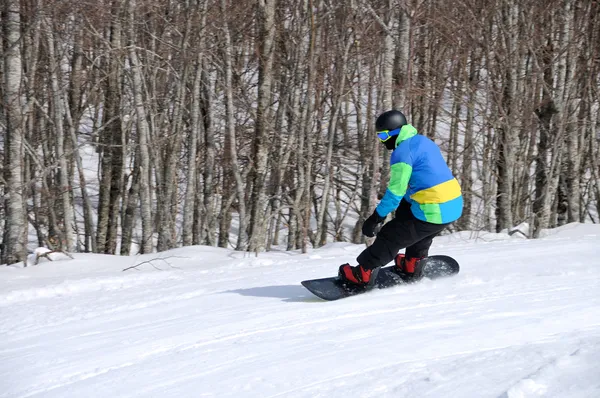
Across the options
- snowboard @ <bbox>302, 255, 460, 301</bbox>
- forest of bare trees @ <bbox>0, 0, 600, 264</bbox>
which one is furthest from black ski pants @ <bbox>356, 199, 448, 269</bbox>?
forest of bare trees @ <bbox>0, 0, 600, 264</bbox>

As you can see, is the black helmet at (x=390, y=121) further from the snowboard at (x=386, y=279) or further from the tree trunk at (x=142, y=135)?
the tree trunk at (x=142, y=135)

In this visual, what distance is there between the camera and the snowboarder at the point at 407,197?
5.55m

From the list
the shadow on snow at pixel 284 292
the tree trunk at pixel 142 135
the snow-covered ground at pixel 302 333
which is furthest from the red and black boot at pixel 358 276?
the tree trunk at pixel 142 135

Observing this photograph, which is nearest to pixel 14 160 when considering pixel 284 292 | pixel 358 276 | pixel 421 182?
pixel 284 292

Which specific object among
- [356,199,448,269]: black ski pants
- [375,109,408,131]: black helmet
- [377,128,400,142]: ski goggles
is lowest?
[356,199,448,269]: black ski pants

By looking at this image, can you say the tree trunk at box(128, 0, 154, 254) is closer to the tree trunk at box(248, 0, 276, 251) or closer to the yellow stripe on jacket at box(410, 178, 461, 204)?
the tree trunk at box(248, 0, 276, 251)

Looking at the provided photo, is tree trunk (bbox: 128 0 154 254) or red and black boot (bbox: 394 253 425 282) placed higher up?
tree trunk (bbox: 128 0 154 254)

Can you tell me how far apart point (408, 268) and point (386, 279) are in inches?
8.7

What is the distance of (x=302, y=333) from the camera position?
4.71m

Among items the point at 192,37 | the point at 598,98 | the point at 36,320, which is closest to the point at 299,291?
the point at 36,320

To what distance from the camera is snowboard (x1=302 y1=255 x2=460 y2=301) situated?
230 inches

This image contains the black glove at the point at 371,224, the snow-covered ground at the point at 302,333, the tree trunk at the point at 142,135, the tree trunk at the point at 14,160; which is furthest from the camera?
the tree trunk at the point at 142,135

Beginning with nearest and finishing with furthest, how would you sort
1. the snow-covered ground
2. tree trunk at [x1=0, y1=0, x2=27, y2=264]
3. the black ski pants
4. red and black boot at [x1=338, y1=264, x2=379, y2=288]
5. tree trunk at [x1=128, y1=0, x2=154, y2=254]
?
the snow-covered ground, the black ski pants, red and black boot at [x1=338, y1=264, x2=379, y2=288], tree trunk at [x1=0, y1=0, x2=27, y2=264], tree trunk at [x1=128, y1=0, x2=154, y2=254]

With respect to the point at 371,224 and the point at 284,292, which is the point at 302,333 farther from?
the point at 284,292
